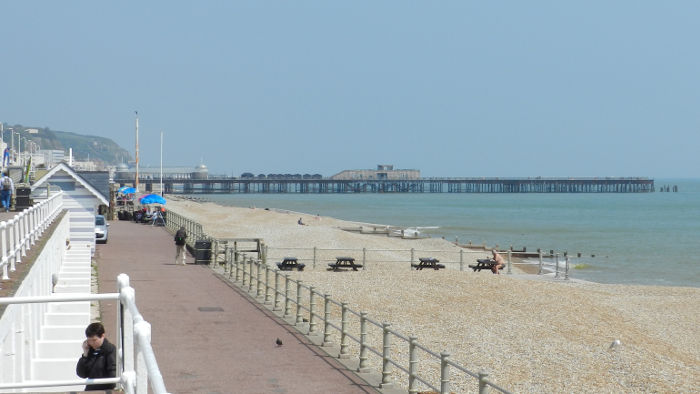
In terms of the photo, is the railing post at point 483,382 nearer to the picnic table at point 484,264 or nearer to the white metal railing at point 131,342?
the white metal railing at point 131,342

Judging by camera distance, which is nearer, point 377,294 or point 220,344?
point 220,344

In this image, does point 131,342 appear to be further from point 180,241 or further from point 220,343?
point 180,241

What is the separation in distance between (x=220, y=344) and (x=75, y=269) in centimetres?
659

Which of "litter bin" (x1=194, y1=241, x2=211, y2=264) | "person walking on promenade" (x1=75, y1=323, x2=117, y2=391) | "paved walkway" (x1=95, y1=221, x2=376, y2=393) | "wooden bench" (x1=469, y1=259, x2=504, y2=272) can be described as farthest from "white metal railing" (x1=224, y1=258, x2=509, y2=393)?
"wooden bench" (x1=469, y1=259, x2=504, y2=272)

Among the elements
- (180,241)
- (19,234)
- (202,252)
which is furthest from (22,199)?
(19,234)

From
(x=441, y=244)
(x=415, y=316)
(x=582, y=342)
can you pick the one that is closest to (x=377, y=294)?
(x=415, y=316)

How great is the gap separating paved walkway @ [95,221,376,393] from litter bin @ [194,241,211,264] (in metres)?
3.85

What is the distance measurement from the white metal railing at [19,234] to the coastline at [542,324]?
28.2ft

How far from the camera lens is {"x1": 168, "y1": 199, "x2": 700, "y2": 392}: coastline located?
17.8 meters

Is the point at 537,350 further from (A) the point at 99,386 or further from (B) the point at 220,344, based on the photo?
(A) the point at 99,386

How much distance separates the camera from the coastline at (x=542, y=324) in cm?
1777

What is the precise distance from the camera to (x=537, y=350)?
1997 cm

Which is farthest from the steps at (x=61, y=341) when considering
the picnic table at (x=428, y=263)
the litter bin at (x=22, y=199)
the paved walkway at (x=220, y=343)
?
the picnic table at (x=428, y=263)

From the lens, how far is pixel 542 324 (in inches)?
928
